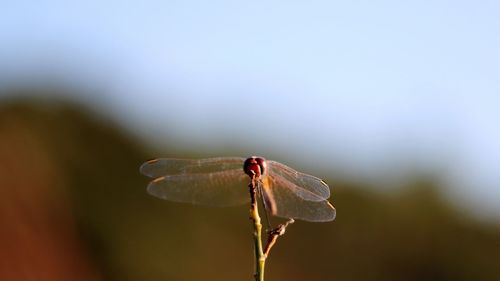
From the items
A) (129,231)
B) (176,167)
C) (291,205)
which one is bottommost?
(129,231)

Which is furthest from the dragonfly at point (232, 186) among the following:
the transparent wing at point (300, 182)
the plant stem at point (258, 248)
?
the plant stem at point (258, 248)

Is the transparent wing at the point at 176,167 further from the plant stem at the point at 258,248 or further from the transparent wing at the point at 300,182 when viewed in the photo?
the plant stem at the point at 258,248

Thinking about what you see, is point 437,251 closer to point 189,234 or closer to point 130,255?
point 189,234

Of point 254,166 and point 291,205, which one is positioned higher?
point 254,166

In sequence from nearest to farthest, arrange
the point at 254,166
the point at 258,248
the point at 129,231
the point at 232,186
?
1. the point at 258,248
2. the point at 254,166
3. the point at 232,186
4. the point at 129,231

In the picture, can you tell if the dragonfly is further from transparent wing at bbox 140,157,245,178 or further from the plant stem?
the plant stem

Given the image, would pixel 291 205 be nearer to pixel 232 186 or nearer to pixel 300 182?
pixel 300 182

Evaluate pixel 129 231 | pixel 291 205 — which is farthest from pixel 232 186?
pixel 129 231
